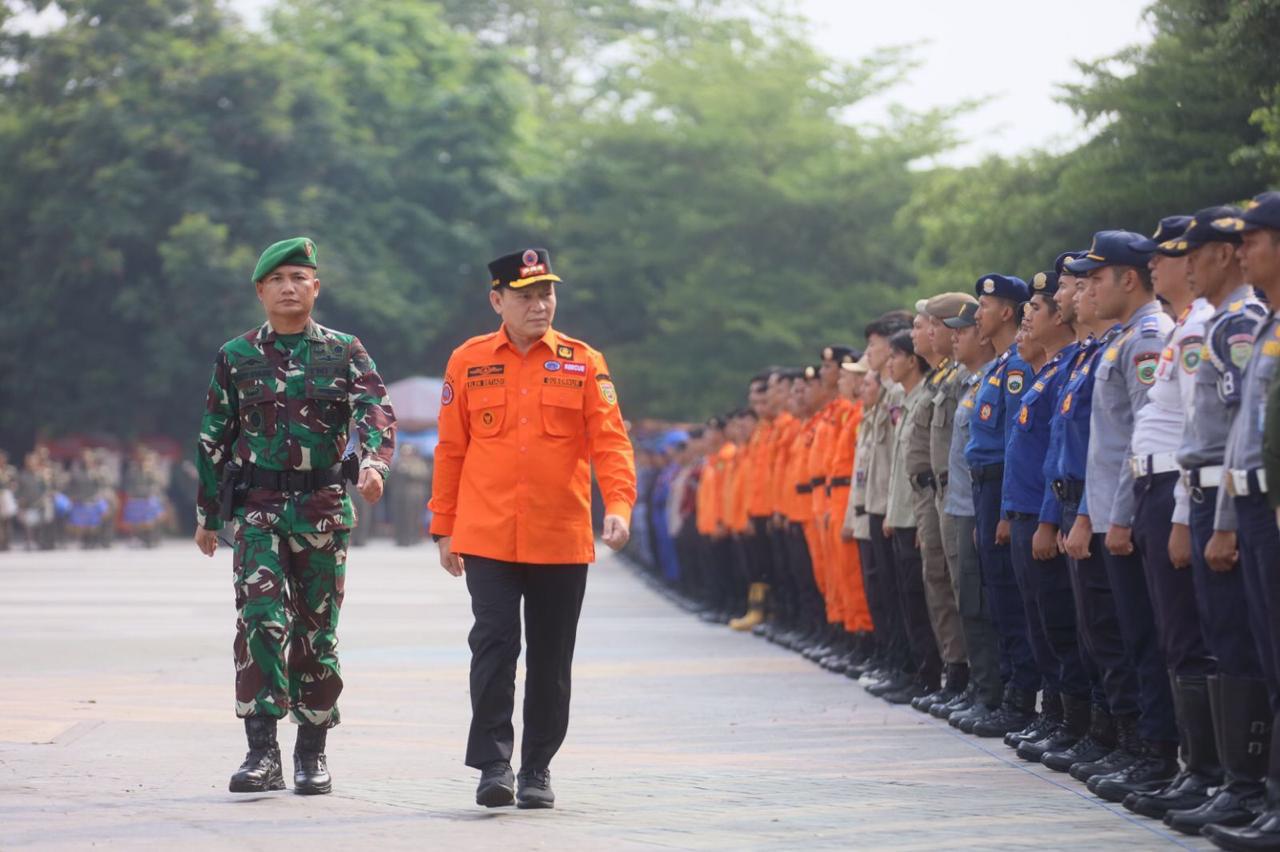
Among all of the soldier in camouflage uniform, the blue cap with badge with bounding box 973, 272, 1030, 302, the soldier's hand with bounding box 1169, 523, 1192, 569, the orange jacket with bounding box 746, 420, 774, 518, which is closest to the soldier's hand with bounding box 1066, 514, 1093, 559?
the soldier's hand with bounding box 1169, 523, 1192, 569

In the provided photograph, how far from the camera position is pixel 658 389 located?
49.5 meters

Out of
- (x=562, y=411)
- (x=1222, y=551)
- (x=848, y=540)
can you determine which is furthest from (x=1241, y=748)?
(x=848, y=540)

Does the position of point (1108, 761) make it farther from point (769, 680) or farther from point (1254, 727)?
point (769, 680)

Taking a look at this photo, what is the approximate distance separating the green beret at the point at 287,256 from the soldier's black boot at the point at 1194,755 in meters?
3.66

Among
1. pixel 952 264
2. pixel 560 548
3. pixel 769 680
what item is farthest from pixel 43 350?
pixel 560 548

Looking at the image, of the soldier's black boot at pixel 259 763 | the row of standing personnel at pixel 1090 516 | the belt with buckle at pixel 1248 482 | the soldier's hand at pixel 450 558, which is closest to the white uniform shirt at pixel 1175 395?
the row of standing personnel at pixel 1090 516

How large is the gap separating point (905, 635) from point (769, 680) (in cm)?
141

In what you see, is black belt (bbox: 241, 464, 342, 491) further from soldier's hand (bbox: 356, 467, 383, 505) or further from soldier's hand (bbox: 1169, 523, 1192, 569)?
soldier's hand (bbox: 1169, 523, 1192, 569)

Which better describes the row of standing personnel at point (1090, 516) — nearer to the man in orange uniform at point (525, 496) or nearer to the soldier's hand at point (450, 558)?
the man in orange uniform at point (525, 496)

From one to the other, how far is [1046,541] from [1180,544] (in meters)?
1.87

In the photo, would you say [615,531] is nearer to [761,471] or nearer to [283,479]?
[283,479]

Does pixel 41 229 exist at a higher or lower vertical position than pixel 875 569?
higher

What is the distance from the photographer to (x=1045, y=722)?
33.4 feet

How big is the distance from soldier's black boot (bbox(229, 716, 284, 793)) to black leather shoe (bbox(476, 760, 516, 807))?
903mm
